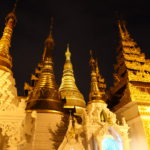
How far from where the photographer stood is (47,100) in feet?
40.5

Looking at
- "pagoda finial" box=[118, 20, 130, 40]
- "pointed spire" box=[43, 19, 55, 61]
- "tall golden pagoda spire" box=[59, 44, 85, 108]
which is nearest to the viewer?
"tall golden pagoda spire" box=[59, 44, 85, 108]

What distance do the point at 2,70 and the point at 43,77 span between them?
407 centimetres

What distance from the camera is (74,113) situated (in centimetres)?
1332

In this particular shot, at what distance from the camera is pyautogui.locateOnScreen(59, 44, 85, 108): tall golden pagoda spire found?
47.3ft

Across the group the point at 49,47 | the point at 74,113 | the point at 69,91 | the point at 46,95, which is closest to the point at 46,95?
the point at 46,95

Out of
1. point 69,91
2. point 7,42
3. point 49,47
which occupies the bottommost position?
point 69,91

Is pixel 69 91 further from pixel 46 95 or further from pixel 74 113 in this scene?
pixel 46 95

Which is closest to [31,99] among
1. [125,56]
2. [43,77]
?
[43,77]

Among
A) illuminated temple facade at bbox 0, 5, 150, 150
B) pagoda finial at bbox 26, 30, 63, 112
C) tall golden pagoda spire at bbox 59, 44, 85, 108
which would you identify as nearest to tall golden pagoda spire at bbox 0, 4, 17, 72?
illuminated temple facade at bbox 0, 5, 150, 150

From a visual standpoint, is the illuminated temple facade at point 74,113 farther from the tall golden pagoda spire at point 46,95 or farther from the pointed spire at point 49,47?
the pointed spire at point 49,47

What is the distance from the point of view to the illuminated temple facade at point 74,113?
920cm

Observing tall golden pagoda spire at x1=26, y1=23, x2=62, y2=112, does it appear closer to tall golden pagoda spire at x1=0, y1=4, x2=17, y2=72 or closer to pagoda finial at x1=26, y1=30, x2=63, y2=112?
pagoda finial at x1=26, y1=30, x2=63, y2=112

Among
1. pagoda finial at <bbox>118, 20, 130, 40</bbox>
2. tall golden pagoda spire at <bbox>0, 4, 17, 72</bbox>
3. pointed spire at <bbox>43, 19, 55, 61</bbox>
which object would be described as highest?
pagoda finial at <bbox>118, 20, 130, 40</bbox>

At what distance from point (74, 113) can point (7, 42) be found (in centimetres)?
590
